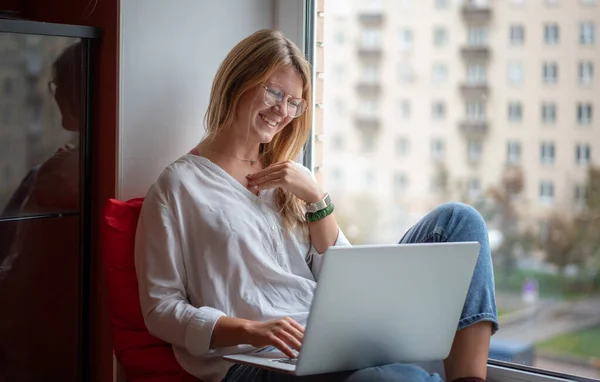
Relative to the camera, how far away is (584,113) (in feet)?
6.13

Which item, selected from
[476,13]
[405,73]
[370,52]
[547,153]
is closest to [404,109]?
[405,73]

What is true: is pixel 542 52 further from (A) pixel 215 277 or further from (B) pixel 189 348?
(B) pixel 189 348

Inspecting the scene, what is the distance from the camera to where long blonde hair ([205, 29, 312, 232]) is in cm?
187

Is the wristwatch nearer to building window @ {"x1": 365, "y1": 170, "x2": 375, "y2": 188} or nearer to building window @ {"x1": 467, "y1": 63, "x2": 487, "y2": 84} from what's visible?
building window @ {"x1": 365, "y1": 170, "x2": 375, "y2": 188}

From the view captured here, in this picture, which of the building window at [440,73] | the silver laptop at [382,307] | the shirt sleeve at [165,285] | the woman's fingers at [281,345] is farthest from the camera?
the building window at [440,73]

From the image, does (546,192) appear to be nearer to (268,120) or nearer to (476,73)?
(476,73)

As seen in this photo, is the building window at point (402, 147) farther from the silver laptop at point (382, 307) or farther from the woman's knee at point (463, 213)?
the silver laptop at point (382, 307)

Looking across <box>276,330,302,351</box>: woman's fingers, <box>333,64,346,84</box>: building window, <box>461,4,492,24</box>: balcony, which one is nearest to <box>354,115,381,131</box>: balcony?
<box>333,64,346,84</box>: building window

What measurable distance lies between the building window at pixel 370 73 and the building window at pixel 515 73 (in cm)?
38

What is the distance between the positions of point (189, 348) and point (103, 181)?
516 millimetres

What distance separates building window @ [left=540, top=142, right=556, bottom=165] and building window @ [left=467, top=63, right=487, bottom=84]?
23 cm

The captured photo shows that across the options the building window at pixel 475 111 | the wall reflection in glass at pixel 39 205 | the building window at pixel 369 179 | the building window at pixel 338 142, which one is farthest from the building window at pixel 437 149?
the wall reflection in glass at pixel 39 205

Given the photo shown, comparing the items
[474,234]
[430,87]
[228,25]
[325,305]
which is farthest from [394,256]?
[228,25]

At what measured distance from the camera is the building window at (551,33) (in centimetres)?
190
